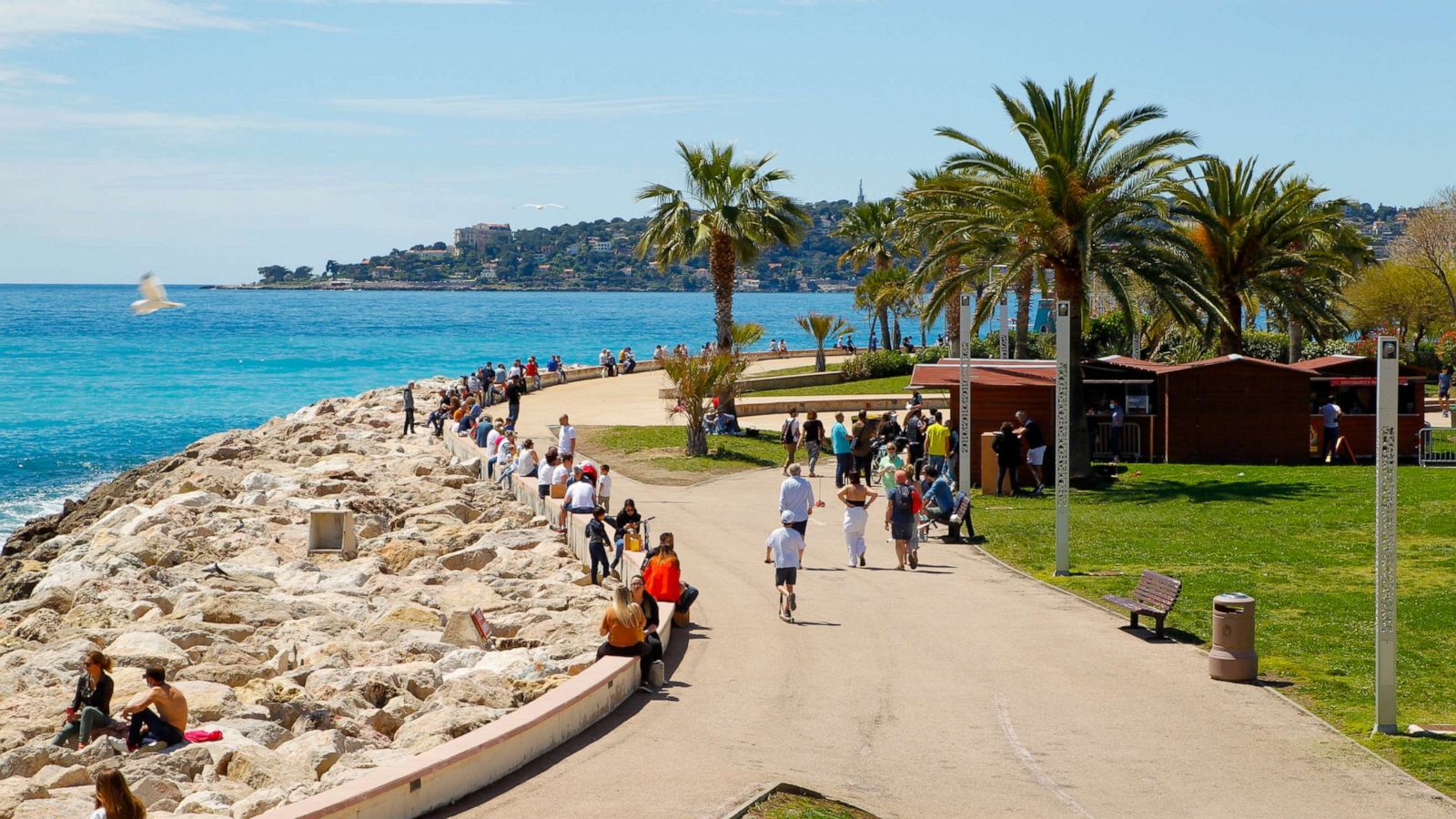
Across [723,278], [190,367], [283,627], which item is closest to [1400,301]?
[723,278]

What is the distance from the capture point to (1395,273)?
177ft

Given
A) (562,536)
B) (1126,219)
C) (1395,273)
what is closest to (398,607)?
(562,536)

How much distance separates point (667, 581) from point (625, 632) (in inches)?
96.4

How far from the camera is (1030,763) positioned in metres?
11.0

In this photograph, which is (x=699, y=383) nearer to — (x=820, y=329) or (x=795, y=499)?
(x=795, y=499)

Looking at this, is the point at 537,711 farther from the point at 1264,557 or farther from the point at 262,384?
the point at 262,384

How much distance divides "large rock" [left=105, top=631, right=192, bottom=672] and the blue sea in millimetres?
23464

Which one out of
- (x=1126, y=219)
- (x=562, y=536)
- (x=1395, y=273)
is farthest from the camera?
(x=1395, y=273)

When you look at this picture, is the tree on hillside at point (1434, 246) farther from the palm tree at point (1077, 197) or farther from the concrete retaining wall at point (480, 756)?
the concrete retaining wall at point (480, 756)

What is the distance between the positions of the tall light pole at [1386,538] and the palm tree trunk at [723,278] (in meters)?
26.7

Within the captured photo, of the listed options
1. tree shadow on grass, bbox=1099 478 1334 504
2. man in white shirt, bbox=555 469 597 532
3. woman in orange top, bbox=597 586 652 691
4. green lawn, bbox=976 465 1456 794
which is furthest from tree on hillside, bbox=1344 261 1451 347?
woman in orange top, bbox=597 586 652 691

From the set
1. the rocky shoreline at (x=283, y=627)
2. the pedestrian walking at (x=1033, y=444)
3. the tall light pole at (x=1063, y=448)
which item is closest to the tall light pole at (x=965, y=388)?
the pedestrian walking at (x=1033, y=444)

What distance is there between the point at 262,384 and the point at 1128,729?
85.6 metres

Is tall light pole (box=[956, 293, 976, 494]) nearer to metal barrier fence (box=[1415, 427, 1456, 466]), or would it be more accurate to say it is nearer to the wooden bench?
the wooden bench
